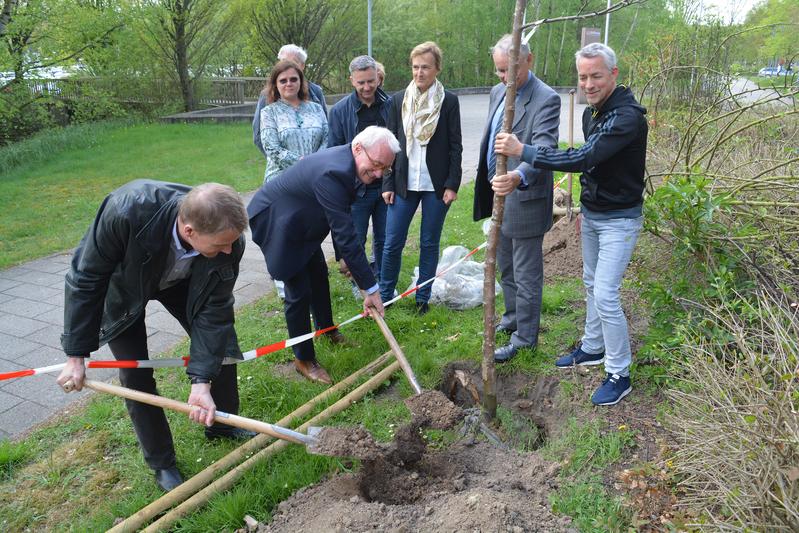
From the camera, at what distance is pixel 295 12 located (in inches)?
733

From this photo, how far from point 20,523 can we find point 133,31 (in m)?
17.0

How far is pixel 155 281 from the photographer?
2.82 metres

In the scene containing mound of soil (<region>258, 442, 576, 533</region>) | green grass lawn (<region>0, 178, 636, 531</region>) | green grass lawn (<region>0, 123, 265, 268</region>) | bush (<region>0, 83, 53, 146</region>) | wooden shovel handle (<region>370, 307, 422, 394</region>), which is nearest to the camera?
mound of soil (<region>258, 442, 576, 533</region>)

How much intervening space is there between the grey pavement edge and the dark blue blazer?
1.19 metres

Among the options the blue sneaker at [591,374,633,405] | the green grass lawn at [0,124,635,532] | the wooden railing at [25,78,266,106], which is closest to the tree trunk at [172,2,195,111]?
the wooden railing at [25,78,266,106]

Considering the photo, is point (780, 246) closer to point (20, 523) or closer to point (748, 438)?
point (748, 438)

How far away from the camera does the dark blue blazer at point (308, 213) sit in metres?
3.56

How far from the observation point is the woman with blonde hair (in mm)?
4621

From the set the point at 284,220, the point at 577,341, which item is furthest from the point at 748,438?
the point at 284,220

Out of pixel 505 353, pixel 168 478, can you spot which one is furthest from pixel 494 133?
pixel 168 478

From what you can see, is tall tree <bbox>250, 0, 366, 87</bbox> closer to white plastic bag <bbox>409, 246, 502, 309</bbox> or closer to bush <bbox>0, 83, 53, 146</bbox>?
bush <bbox>0, 83, 53, 146</bbox>

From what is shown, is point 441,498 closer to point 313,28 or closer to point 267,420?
point 267,420

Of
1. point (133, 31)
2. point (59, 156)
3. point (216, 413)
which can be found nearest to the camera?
point (216, 413)

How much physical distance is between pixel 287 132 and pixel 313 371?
7.02ft
